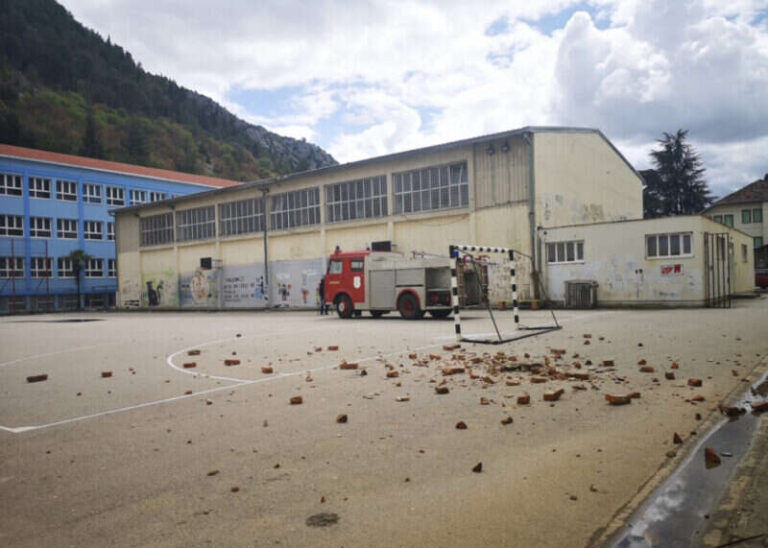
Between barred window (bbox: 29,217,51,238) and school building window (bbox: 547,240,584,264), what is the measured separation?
48.9 metres

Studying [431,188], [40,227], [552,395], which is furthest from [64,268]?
[552,395]

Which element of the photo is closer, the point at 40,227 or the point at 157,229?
the point at 157,229

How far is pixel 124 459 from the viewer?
4898 millimetres

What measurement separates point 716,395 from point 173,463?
547 centimetres

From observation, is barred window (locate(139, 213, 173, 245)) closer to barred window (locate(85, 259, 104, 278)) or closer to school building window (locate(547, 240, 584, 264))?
barred window (locate(85, 259, 104, 278))

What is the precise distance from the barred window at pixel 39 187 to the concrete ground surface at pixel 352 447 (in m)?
52.4

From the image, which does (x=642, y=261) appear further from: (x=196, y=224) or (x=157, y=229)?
(x=157, y=229)

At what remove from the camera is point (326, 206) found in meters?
35.8

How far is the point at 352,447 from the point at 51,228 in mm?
60377

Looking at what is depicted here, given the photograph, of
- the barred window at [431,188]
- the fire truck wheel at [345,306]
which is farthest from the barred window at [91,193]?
the fire truck wheel at [345,306]

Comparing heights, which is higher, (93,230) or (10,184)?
(10,184)

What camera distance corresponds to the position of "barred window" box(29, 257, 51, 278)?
55.1 meters

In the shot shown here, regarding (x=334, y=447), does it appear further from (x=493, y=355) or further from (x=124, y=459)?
(x=493, y=355)

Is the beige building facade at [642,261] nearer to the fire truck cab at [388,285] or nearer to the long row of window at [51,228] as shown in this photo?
the fire truck cab at [388,285]
